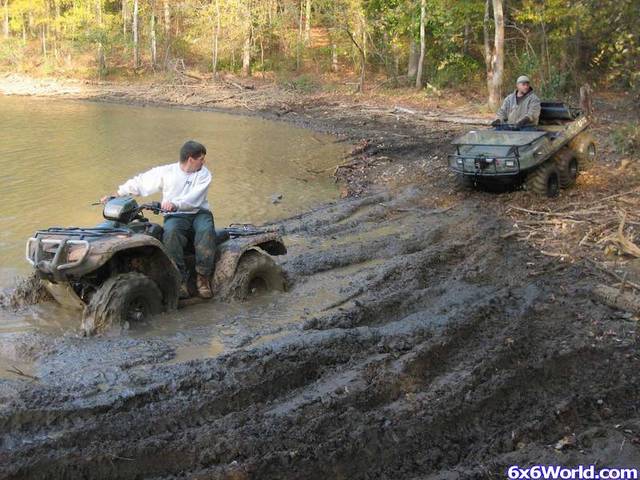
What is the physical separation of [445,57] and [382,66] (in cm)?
588

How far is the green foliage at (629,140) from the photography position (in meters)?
13.2

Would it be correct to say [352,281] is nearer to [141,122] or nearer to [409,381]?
[409,381]

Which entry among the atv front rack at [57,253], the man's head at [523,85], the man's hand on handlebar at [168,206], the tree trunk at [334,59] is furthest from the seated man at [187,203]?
the tree trunk at [334,59]

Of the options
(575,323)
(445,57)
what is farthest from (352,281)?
(445,57)

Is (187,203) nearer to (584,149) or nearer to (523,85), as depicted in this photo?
(523,85)

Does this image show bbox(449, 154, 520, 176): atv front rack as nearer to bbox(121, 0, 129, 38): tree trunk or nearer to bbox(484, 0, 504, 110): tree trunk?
bbox(484, 0, 504, 110): tree trunk

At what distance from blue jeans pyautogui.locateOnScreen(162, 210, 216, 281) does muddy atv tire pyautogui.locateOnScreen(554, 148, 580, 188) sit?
697 cm

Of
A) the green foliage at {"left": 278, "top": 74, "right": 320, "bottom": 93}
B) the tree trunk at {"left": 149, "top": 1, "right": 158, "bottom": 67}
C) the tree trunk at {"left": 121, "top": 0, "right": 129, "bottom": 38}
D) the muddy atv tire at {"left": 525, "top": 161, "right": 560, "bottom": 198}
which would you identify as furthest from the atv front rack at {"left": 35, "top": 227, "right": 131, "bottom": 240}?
the tree trunk at {"left": 121, "top": 0, "right": 129, "bottom": 38}

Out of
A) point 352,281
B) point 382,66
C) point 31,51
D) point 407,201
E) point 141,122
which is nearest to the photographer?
point 352,281

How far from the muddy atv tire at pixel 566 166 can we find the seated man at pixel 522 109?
74 cm

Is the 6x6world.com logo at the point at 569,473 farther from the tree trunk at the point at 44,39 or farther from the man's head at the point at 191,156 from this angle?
the tree trunk at the point at 44,39

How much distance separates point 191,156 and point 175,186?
33cm

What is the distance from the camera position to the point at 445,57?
2925 cm

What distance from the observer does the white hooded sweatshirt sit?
261 inches
